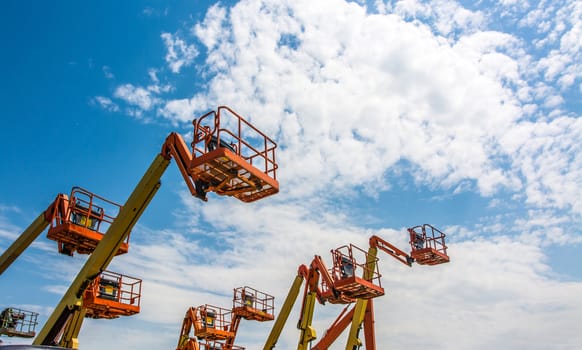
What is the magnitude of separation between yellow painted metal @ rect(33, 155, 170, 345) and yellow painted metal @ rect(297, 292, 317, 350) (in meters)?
9.97

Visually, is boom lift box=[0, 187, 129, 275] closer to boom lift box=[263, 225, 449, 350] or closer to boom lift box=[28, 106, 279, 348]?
boom lift box=[28, 106, 279, 348]

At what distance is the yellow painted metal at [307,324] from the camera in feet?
62.1

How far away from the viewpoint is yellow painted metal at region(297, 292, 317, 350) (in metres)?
18.9

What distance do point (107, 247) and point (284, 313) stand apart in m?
10.9

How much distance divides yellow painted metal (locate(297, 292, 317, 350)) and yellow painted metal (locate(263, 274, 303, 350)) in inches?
43.8

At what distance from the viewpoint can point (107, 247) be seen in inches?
446

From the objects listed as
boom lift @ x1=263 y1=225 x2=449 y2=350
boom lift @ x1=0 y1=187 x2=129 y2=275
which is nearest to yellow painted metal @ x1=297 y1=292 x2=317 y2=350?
boom lift @ x1=263 y1=225 x2=449 y2=350

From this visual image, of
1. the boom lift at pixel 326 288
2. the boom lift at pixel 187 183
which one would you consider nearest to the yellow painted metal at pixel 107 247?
the boom lift at pixel 187 183

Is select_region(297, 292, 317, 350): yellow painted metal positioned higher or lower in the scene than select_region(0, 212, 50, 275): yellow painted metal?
lower

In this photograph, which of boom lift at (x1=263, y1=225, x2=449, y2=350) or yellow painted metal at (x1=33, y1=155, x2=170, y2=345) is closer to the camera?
yellow painted metal at (x1=33, y1=155, x2=170, y2=345)

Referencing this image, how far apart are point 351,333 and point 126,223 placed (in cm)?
1171

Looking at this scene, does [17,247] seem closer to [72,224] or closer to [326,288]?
[72,224]

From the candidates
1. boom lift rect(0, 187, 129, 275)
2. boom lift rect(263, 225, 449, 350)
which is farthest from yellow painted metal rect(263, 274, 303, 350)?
boom lift rect(0, 187, 129, 275)

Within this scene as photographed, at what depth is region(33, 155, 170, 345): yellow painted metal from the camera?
10.9 meters
